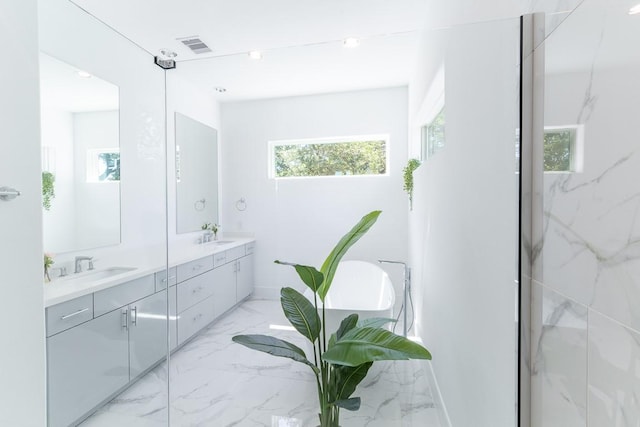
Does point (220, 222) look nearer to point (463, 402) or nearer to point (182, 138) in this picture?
point (182, 138)

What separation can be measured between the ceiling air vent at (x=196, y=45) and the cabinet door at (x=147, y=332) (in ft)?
6.42

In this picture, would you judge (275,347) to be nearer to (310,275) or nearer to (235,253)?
(310,275)

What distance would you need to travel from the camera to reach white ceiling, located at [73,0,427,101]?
2037mm

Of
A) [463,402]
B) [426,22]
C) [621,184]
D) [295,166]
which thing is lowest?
[463,402]

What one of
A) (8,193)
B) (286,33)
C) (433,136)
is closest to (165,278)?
(8,193)

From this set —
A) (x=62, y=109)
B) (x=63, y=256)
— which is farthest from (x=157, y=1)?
(x=63, y=256)

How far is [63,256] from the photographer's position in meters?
1.91

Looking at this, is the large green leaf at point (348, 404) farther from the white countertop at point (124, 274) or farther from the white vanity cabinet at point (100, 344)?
the white vanity cabinet at point (100, 344)

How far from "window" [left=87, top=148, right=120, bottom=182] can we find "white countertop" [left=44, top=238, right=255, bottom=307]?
0.63 metres

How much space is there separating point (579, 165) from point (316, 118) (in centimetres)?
165

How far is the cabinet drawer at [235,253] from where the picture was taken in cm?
221

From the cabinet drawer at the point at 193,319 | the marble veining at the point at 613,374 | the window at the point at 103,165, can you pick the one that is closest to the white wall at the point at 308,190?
the cabinet drawer at the point at 193,319

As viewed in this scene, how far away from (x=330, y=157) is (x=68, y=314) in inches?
66.6

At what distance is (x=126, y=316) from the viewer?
2.01 metres
